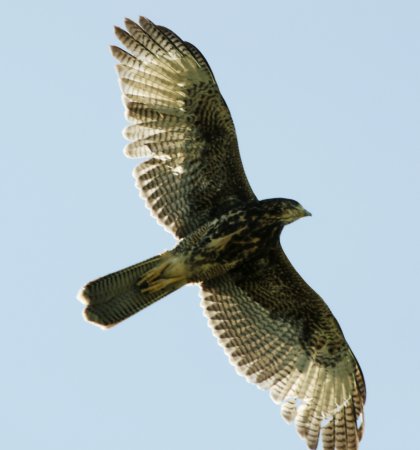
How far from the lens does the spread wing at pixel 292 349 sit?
1593 centimetres

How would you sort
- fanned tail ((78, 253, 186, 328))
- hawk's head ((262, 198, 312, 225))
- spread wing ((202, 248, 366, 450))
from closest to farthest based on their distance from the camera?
1. fanned tail ((78, 253, 186, 328))
2. hawk's head ((262, 198, 312, 225))
3. spread wing ((202, 248, 366, 450))

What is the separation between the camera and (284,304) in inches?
634

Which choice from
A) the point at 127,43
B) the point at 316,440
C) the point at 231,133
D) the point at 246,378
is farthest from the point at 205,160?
the point at 316,440

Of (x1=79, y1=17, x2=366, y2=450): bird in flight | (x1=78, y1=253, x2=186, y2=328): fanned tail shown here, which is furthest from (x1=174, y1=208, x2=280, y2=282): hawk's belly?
(x1=78, y1=253, x2=186, y2=328): fanned tail

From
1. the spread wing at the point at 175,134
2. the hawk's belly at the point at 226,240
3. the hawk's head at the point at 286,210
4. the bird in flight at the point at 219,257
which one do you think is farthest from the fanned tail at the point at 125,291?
the hawk's head at the point at 286,210

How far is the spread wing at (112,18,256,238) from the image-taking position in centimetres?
1546

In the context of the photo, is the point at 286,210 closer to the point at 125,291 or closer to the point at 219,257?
the point at 219,257

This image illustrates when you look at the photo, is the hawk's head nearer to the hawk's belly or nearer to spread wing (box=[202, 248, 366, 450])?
the hawk's belly

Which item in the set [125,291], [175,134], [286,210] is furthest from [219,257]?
[175,134]

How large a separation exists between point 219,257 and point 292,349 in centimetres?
194

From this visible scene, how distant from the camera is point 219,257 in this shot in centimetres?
1523

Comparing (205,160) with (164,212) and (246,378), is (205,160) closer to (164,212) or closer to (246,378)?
(164,212)

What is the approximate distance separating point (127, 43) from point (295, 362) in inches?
195

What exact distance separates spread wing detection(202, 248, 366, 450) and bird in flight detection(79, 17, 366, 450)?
1 cm
